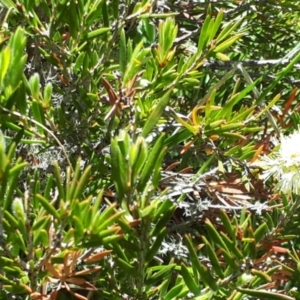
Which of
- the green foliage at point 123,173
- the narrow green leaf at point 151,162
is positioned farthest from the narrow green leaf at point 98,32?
the narrow green leaf at point 151,162

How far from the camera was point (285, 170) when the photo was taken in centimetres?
62

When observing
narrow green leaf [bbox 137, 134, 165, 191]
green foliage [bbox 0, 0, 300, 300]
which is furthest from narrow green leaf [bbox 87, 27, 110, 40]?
narrow green leaf [bbox 137, 134, 165, 191]

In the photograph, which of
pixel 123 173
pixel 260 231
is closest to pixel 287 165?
pixel 260 231

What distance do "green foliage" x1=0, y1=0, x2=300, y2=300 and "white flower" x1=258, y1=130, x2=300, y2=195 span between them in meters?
0.03

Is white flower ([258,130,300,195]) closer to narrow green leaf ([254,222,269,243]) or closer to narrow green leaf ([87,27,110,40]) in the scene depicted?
narrow green leaf ([254,222,269,243])

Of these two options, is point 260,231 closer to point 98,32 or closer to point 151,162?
point 151,162

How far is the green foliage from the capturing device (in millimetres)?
474

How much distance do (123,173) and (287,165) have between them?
217mm

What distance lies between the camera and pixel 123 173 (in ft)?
1.60

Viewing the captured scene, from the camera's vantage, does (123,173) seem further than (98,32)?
No

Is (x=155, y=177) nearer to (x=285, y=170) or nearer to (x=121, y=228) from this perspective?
(x=121, y=228)

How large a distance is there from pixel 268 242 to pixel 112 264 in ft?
0.58

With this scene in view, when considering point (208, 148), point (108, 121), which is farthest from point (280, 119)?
point (108, 121)

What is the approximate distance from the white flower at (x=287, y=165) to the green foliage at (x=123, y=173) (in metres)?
0.03
